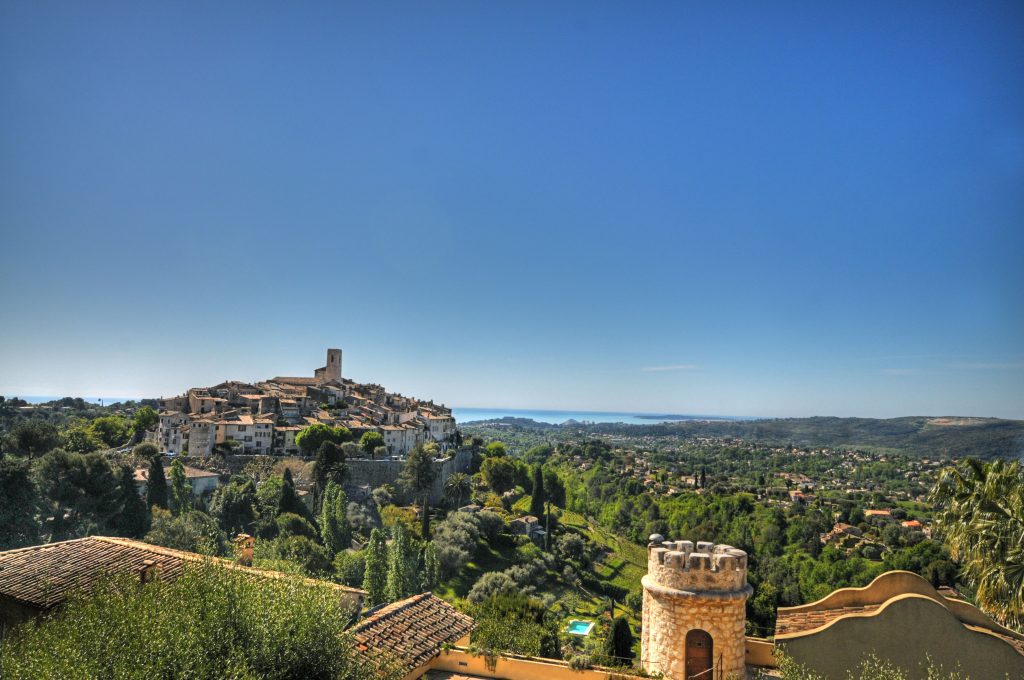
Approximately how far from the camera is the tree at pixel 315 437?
50.0 m

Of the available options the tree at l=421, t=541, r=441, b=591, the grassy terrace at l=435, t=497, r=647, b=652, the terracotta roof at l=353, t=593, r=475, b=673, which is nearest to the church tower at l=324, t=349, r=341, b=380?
the grassy terrace at l=435, t=497, r=647, b=652

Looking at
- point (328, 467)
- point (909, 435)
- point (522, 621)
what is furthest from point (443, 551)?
point (909, 435)

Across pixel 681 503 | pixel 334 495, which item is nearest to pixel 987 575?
pixel 334 495

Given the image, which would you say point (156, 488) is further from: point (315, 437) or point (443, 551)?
point (315, 437)

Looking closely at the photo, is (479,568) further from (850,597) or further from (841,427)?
(841,427)

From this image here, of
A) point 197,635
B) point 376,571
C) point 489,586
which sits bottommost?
point 489,586

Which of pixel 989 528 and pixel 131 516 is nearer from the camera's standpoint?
pixel 989 528

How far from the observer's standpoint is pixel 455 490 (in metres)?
47.2

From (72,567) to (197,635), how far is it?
5002mm

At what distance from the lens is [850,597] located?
845 centimetres

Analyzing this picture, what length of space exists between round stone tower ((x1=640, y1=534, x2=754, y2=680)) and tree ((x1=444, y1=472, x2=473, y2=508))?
40.4 meters

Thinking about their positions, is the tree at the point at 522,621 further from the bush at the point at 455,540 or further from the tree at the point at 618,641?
the bush at the point at 455,540

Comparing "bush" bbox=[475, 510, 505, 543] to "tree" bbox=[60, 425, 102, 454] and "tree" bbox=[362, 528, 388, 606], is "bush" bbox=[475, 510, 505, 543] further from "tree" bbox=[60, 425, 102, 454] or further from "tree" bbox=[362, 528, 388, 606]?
"tree" bbox=[60, 425, 102, 454]

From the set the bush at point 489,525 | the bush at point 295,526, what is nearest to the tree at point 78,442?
the bush at point 295,526
